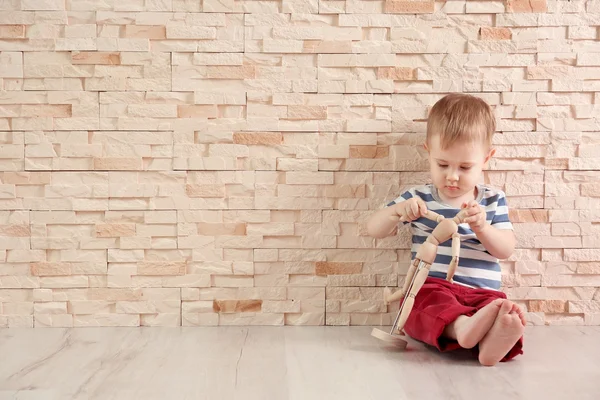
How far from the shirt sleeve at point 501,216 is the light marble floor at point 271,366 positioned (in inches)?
11.5

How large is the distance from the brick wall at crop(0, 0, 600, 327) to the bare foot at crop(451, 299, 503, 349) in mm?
334

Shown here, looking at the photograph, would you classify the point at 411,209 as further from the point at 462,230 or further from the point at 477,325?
the point at 477,325

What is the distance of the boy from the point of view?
58.6 inches

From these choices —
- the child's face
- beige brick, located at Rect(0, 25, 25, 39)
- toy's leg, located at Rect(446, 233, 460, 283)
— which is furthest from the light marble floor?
beige brick, located at Rect(0, 25, 25, 39)

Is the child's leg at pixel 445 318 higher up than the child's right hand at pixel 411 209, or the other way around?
the child's right hand at pixel 411 209

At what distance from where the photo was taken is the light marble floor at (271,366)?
129 centimetres

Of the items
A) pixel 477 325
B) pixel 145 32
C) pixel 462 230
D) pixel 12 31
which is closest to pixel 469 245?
pixel 462 230

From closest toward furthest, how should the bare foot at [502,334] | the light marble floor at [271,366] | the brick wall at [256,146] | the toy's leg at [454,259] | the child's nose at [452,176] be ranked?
the light marble floor at [271,366] → the bare foot at [502,334] → the toy's leg at [454,259] → the child's nose at [452,176] → the brick wall at [256,146]

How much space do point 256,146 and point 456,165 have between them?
0.51 metres

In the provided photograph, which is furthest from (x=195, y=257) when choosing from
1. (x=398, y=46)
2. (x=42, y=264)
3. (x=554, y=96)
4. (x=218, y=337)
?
(x=554, y=96)

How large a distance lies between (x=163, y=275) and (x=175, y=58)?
565 mm

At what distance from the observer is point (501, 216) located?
1.73m

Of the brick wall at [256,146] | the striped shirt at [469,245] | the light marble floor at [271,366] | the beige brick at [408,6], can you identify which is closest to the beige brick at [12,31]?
the brick wall at [256,146]

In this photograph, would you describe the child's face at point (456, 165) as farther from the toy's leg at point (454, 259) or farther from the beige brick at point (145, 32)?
the beige brick at point (145, 32)
